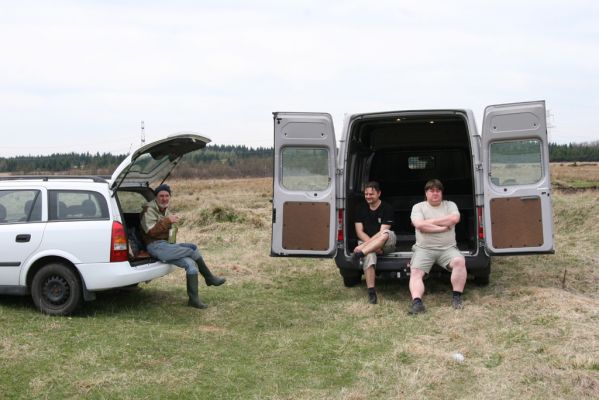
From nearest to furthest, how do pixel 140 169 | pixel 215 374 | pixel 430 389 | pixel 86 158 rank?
pixel 430 389 < pixel 215 374 < pixel 140 169 < pixel 86 158

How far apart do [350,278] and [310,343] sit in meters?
2.69

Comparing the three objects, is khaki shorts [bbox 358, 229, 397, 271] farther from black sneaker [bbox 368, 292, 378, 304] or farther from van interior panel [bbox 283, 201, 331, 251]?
van interior panel [bbox 283, 201, 331, 251]

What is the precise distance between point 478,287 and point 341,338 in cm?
287

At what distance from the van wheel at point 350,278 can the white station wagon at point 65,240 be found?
2.53 meters

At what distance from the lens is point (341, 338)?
6148mm

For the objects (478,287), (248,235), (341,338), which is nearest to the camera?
(341,338)

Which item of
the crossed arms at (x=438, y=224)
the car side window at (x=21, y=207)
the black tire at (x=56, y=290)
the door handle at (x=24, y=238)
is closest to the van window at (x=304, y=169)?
the crossed arms at (x=438, y=224)

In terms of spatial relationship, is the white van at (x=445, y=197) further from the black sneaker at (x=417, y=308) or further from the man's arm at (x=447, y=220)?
the black sneaker at (x=417, y=308)

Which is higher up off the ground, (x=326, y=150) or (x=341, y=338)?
(x=326, y=150)

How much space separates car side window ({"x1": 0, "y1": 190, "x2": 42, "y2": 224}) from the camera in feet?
23.0

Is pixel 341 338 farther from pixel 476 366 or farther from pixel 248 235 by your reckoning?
pixel 248 235

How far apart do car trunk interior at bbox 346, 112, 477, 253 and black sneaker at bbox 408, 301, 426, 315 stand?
190 cm

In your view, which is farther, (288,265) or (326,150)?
(288,265)

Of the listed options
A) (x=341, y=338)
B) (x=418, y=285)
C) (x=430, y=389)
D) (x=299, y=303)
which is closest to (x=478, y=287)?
(x=418, y=285)
